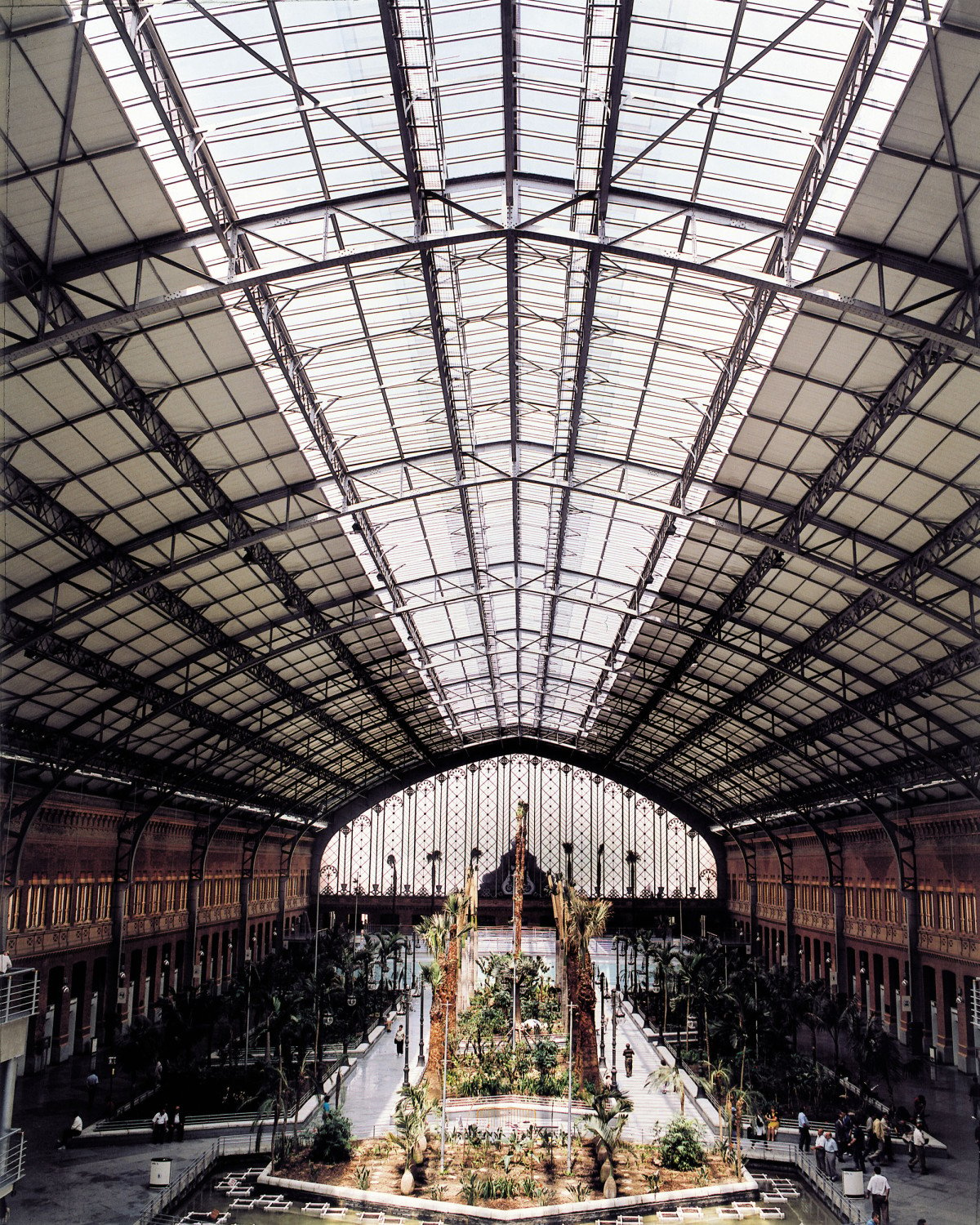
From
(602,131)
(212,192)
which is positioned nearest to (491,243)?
(602,131)

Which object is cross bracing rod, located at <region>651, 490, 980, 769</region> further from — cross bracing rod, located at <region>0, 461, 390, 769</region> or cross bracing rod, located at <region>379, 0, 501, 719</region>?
cross bracing rod, located at <region>0, 461, 390, 769</region>

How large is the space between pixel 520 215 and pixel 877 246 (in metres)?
7.80

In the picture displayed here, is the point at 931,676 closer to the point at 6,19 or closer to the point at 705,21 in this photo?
the point at 705,21

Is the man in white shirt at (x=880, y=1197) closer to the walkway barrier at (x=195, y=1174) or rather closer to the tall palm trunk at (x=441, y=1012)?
the tall palm trunk at (x=441, y=1012)

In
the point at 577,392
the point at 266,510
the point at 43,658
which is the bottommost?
the point at 43,658

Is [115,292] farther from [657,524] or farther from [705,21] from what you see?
[657,524]

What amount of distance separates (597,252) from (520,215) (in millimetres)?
2088

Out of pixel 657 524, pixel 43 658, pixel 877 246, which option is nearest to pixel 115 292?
pixel 877 246

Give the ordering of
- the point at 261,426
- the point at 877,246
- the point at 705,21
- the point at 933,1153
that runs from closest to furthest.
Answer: the point at 705,21
the point at 877,246
the point at 261,426
the point at 933,1153

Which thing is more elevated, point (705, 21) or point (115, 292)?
point (705, 21)

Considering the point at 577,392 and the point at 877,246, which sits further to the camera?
the point at 577,392

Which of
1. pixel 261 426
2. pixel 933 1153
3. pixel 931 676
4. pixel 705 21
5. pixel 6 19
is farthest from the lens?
pixel 931 676

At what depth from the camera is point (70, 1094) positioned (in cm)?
4297

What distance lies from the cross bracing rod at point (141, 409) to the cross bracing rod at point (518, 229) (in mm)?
485
